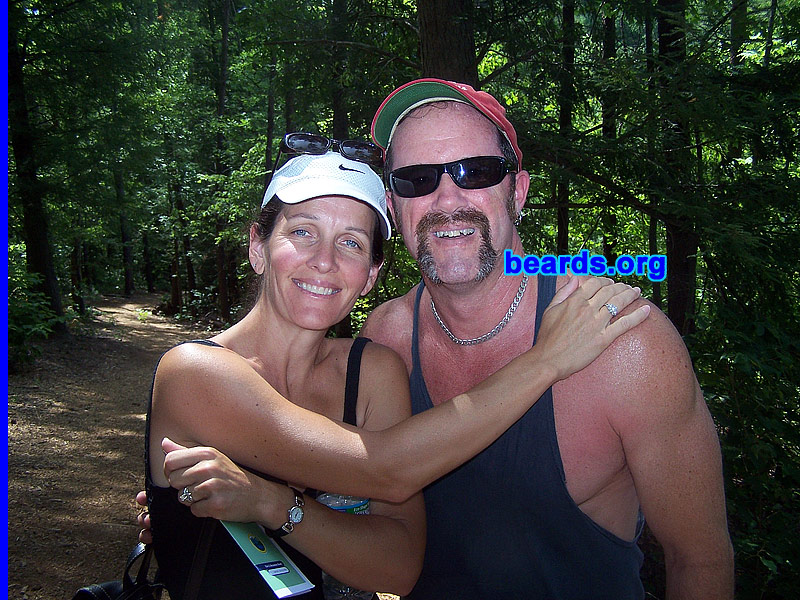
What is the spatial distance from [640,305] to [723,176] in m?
4.06

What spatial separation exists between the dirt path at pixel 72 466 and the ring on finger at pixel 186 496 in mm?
3917

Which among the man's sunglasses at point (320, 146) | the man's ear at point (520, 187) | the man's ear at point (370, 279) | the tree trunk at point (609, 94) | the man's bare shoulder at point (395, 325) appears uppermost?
the tree trunk at point (609, 94)

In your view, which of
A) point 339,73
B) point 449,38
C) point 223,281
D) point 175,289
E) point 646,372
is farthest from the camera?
point 175,289

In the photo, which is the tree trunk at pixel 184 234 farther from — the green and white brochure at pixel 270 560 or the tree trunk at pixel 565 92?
the green and white brochure at pixel 270 560

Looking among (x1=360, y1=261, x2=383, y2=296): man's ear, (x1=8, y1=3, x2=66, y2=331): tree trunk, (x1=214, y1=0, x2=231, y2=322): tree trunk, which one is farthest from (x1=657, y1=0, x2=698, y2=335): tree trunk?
(x1=214, y1=0, x2=231, y2=322): tree trunk

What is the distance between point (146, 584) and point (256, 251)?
1.21 metres

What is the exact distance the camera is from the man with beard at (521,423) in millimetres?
2070

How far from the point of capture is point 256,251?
7.99 feet

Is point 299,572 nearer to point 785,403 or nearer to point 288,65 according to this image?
point 785,403

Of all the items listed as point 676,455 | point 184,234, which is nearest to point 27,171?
point 184,234

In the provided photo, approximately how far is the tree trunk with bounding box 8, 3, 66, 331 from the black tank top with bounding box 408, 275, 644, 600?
39.0ft

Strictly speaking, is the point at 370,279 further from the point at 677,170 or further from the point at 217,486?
the point at 677,170

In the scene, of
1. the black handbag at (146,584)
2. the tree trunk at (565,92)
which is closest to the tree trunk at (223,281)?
the tree trunk at (565,92)

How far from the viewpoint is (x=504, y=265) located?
241cm
